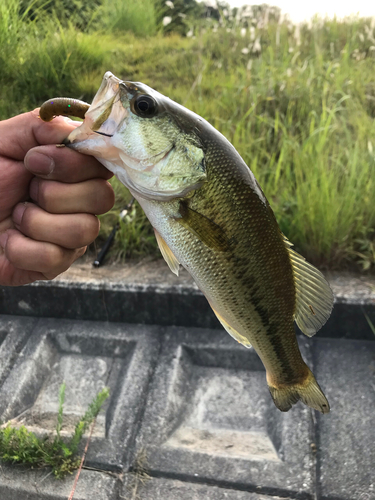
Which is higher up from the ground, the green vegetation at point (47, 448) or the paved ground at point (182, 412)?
the green vegetation at point (47, 448)

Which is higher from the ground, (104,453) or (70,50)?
(70,50)

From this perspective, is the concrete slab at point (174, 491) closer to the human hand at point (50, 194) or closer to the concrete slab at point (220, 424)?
the concrete slab at point (220, 424)

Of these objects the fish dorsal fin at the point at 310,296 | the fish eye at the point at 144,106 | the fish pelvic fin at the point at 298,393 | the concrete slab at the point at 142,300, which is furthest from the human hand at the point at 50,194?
the concrete slab at the point at 142,300

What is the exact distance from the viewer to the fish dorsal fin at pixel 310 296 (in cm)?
124

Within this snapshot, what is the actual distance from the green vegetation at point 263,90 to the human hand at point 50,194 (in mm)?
1651

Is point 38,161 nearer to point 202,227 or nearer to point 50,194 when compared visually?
point 50,194

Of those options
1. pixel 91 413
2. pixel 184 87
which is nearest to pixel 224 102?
pixel 184 87

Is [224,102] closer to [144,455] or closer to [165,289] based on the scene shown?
[165,289]

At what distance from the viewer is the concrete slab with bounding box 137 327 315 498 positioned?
75.3 inches

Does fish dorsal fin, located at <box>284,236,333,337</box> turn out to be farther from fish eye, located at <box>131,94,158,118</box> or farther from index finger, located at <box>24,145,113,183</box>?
index finger, located at <box>24,145,113,183</box>

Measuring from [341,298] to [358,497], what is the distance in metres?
1.07

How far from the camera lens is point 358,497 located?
1.78 m

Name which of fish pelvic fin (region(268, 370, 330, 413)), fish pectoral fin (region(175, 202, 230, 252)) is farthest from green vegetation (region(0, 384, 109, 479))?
fish pectoral fin (region(175, 202, 230, 252))

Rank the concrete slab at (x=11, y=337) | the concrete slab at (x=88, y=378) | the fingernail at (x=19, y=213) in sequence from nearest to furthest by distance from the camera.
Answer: the fingernail at (x=19, y=213), the concrete slab at (x=88, y=378), the concrete slab at (x=11, y=337)
